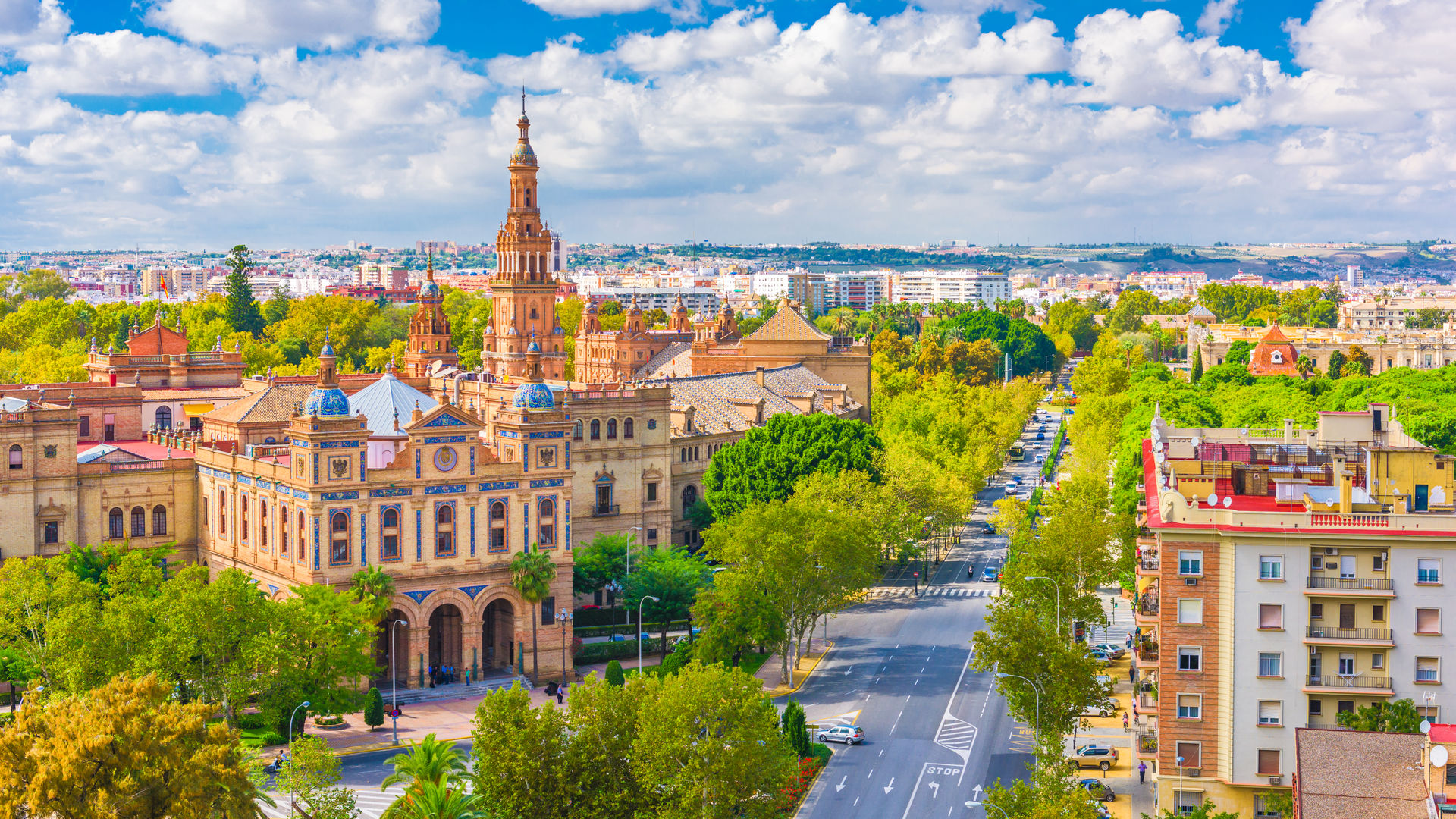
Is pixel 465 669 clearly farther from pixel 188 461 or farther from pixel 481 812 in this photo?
pixel 481 812

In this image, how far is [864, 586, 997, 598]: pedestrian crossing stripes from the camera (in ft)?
373

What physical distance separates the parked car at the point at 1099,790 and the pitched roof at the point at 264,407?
176ft

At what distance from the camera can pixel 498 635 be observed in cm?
9294

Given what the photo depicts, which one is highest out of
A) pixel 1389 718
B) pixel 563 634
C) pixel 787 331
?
pixel 787 331

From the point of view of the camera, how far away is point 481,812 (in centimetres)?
5797

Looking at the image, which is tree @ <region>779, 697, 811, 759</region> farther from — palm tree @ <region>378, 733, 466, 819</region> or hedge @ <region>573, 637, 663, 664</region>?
hedge @ <region>573, 637, 663, 664</region>

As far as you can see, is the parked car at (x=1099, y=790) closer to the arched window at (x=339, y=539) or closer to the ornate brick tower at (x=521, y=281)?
the arched window at (x=339, y=539)

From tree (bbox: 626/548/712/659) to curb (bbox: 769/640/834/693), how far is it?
7674 millimetres

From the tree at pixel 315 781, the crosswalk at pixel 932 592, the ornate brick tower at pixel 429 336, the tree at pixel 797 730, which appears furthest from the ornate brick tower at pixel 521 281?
the tree at pixel 315 781

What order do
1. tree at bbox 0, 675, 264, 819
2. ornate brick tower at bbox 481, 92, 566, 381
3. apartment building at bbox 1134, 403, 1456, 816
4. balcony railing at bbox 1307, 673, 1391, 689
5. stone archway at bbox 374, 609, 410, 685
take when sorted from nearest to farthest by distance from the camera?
tree at bbox 0, 675, 264, 819
apartment building at bbox 1134, 403, 1456, 816
balcony railing at bbox 1307, 673, 1391, 689
stone archway at bbox 374, 609, 410, 685
ornate brick tower at bbox 481, 92, 566, 381

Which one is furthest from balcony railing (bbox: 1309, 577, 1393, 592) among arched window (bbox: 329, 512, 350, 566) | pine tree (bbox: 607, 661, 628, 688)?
arched window (bbox: 329, 512, 350, 566)

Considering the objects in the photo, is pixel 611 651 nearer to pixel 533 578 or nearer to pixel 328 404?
pixel 533 578

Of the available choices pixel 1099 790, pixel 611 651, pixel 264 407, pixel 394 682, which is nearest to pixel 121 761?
pixel 394 682

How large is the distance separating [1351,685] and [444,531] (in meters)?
47.5
